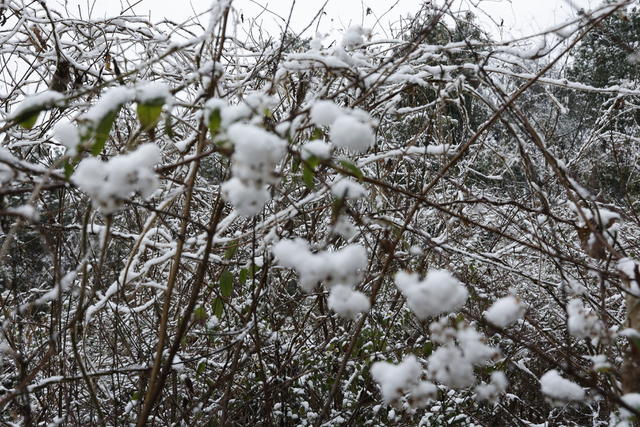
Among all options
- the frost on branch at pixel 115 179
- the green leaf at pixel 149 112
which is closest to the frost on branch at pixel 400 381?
the frost on branch at pixel 115 179

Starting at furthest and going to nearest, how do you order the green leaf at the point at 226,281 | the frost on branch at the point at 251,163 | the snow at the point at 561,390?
the green leaf at the point at 226,281 < the snow at the point at 561,390 < the frost on branch at the point at 251,163

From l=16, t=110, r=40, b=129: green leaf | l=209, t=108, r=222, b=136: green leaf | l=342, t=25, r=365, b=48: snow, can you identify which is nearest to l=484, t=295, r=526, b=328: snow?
l=209, t=108, r=222, b=136: green leaf

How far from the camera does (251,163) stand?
61 centimetres

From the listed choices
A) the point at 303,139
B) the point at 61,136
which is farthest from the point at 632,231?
the point at 61,136

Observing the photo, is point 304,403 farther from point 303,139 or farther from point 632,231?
point 632,231

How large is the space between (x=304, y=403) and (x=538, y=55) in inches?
66.2

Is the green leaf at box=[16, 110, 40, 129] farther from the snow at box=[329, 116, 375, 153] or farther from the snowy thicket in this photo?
the snow at box=[329, 116, 375, 153]

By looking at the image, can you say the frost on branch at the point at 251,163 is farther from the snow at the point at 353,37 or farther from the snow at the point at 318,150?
the snow at the point at 353,37

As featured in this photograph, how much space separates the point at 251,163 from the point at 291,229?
91cm

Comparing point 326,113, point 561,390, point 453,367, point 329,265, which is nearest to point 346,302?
point 329,265

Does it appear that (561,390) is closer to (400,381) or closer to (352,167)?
(400,381)

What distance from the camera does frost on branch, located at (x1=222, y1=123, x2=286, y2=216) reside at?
604 mm

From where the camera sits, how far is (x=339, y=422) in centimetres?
201

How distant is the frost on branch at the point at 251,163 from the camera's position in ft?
1.98
